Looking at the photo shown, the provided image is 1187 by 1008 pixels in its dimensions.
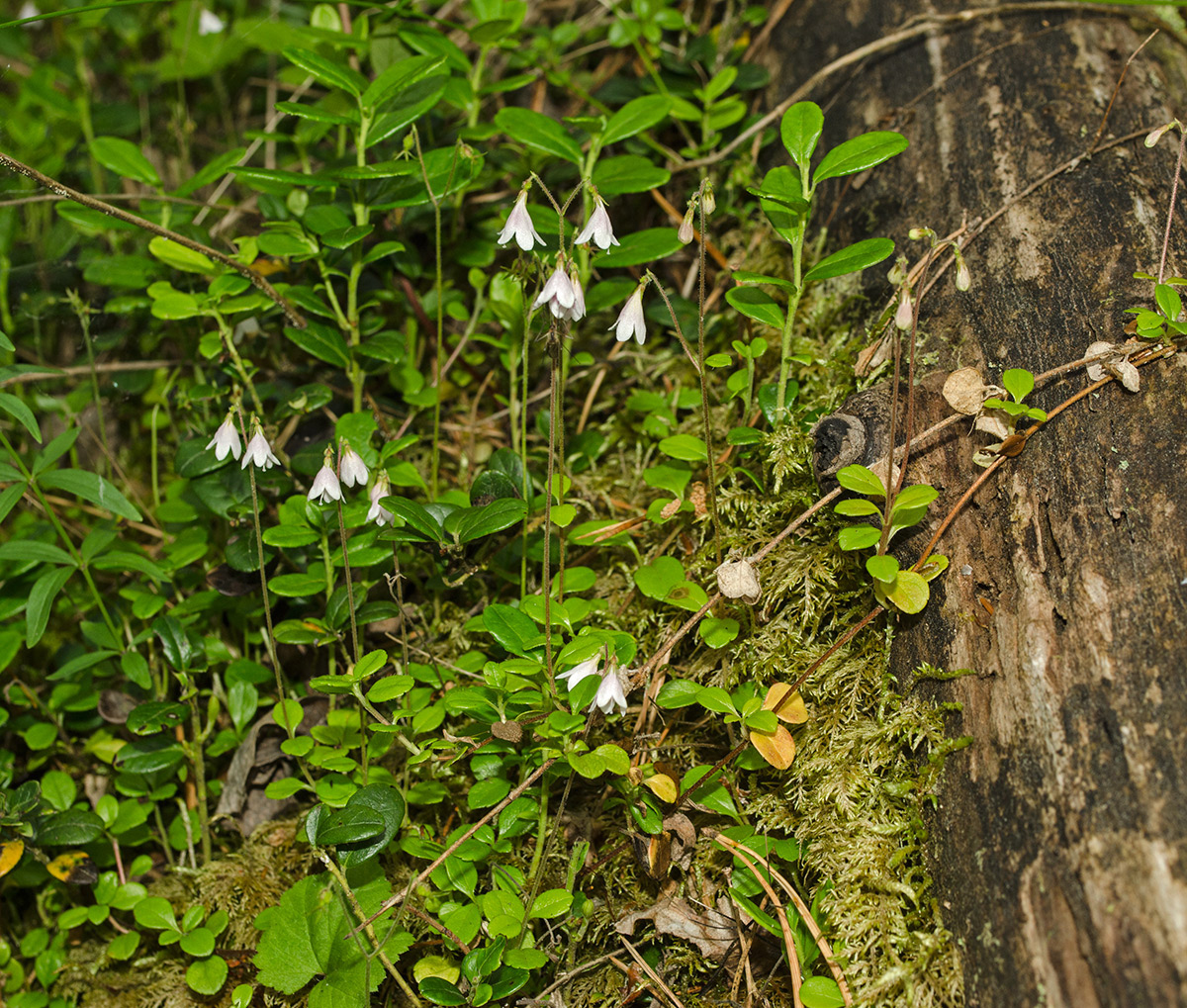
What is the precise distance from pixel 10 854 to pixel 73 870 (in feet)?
0.53

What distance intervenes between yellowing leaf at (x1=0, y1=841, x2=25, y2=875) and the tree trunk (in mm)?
2286

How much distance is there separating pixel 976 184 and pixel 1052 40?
0.72 meters

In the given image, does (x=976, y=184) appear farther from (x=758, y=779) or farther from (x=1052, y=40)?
(x=758, y=779)

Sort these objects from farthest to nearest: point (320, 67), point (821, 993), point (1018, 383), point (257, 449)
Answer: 1. point (320, 67)
2. point (257, 449)
3. point (1018, 383)
4. point (821, 993)

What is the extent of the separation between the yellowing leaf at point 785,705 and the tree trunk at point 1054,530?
0.77ft

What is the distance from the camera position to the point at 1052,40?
2666mm

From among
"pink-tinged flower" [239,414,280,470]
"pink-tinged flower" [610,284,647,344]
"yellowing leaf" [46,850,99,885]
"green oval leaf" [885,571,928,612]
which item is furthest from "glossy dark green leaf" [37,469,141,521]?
"green oval leaf" [885,571,928,612]

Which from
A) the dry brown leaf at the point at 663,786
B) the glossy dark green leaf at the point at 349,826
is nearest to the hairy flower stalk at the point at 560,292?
the dry brown leaf at the point at 663,786

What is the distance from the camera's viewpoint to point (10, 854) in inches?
87.2

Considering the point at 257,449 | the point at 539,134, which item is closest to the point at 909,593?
the point at 257,449

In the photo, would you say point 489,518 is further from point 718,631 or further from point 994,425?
point 994,425

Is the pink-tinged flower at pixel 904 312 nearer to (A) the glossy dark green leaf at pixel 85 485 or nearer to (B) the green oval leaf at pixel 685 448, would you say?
(B) the green oval leaf at pixel 685 448

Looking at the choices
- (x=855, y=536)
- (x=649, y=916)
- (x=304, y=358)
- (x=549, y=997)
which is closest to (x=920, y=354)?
(x=855, y=536)

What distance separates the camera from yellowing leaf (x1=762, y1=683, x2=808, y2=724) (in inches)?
74.9
